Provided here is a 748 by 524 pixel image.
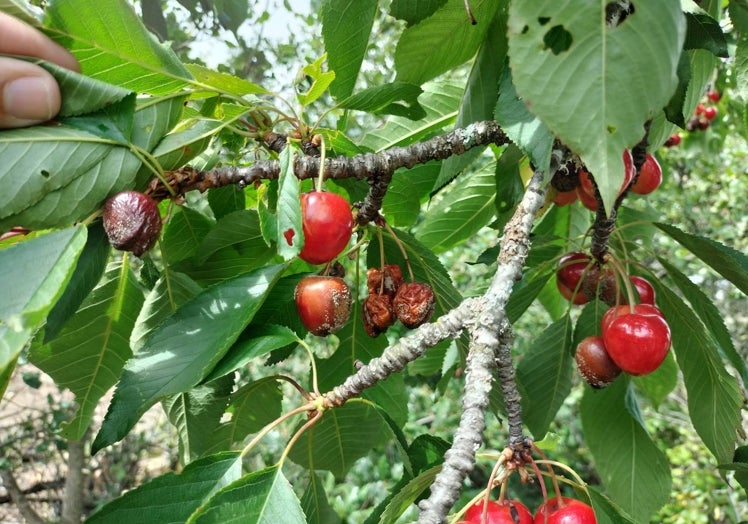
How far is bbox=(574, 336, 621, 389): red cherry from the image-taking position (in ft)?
4.18

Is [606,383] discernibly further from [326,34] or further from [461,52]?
[326,34]

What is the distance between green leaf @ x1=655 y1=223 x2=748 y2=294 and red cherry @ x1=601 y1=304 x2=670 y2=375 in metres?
0.14

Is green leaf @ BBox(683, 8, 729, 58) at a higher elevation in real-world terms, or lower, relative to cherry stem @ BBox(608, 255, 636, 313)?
higher

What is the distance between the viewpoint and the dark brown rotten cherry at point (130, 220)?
33.9 inches

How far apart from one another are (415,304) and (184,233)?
56 cm

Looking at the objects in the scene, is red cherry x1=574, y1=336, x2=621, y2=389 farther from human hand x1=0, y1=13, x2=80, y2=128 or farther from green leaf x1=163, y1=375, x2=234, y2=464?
human hand x1=0, y1=13, x2=80, y2=128

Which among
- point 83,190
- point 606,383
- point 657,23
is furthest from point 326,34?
point 606,383

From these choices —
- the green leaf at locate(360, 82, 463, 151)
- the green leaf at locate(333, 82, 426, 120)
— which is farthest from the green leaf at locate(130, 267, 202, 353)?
the green leaf at locate(360, 82, 463, 151)

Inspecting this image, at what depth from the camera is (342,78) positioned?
49.6 inches

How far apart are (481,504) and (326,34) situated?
82 centimetres

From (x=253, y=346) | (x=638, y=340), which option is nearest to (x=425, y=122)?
(x=638, y=340)

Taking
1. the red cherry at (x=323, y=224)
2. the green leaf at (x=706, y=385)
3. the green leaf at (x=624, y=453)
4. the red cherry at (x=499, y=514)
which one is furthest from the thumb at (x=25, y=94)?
the green leaf at (x=624, y=453)

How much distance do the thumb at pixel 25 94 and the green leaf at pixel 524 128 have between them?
2.08ft

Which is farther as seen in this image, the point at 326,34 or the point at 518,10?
the point at 326,34
